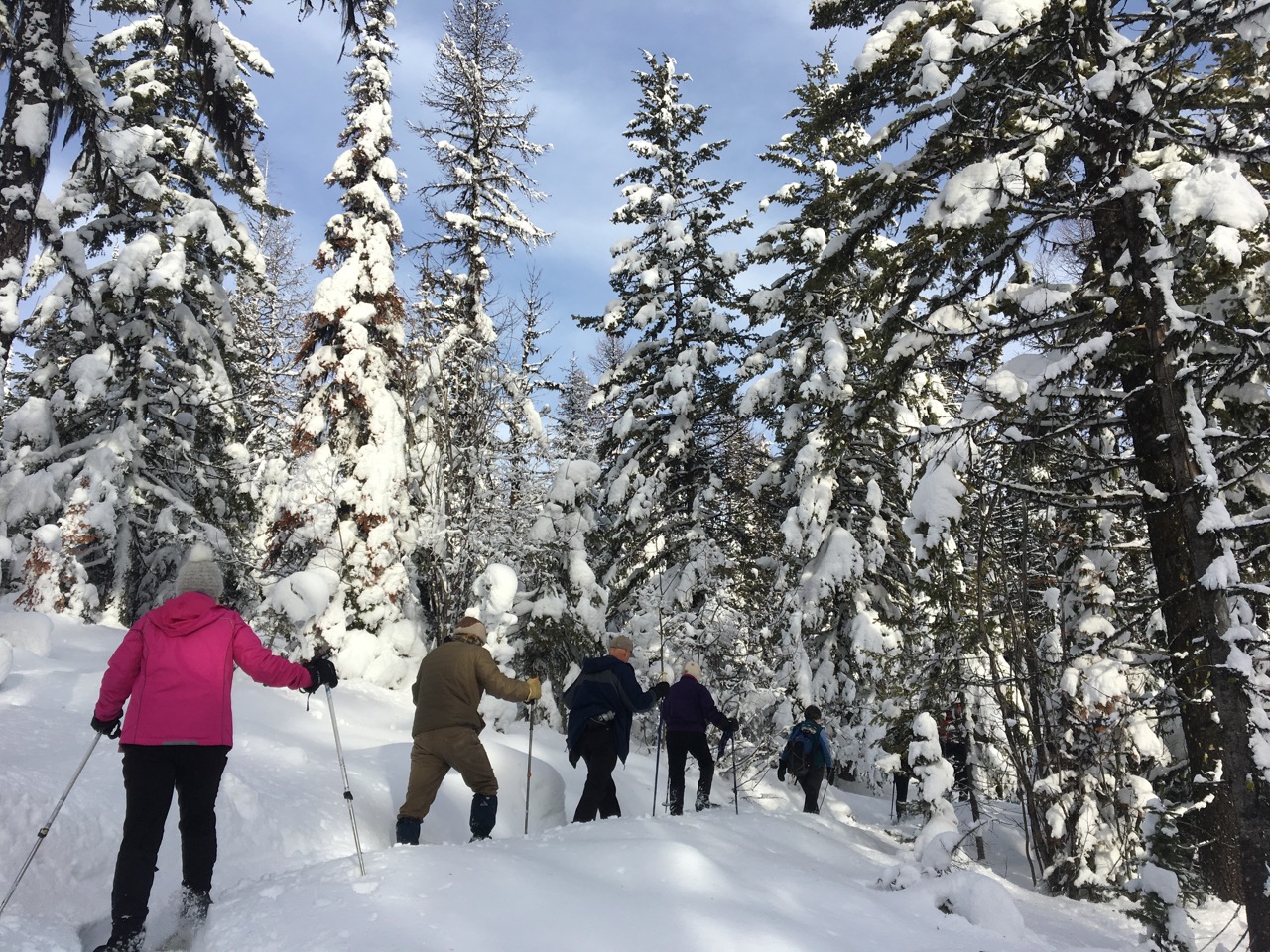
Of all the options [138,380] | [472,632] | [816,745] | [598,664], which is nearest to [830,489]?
[816,745]

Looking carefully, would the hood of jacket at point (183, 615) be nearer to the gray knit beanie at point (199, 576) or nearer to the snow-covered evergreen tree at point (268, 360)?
the gray knit beanie at point (199, 576)

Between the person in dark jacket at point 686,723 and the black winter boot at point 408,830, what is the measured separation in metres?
3.72

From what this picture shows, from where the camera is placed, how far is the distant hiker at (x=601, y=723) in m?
7.45

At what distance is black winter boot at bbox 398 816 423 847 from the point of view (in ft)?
19.7

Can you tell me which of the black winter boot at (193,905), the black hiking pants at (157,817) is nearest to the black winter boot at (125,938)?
the black hiking pants at (157,817)

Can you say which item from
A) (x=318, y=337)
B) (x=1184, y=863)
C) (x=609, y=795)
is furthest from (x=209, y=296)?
(x=1184, y=863)

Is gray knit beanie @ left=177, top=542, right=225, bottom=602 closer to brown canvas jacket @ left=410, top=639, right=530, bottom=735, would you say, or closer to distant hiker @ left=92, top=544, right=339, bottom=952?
distant hiker @ left=92, top=544, right=339, bottom=952

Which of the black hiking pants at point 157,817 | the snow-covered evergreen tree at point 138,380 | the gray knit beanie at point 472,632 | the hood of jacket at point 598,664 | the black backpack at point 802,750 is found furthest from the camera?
the snow-covered evergreen tree at point 138,380

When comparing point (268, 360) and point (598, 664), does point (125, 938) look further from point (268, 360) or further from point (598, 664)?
point (268, 360)

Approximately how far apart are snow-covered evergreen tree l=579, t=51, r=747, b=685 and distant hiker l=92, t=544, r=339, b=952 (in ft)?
38.9

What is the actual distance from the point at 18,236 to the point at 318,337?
27.4 ft

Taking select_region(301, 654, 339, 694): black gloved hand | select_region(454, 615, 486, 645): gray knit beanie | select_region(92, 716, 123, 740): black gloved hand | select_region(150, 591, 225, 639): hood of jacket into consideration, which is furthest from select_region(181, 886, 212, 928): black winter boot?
select_region(454, 615, 486, 645): gray knit beanie

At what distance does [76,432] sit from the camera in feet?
49.5

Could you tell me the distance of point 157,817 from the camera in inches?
162
